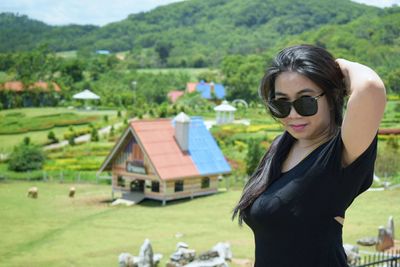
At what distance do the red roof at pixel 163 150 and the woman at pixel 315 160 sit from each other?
1422 centimetres

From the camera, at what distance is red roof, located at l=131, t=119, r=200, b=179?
1636 cm

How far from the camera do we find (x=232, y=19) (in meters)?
97.1

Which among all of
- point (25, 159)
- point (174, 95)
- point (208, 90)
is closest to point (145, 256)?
point (25, 159)

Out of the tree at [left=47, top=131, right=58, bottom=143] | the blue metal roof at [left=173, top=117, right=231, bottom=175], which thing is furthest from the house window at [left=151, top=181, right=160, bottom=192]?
the tree at [left=47, top=131, right=58, bottom=143]

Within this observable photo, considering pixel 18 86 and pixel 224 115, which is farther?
pixel 18 86

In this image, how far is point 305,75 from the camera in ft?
5.91

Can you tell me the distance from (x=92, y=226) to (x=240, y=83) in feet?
104

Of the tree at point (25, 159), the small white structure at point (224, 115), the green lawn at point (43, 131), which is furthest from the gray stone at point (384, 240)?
the small white structure at point (224, 115)

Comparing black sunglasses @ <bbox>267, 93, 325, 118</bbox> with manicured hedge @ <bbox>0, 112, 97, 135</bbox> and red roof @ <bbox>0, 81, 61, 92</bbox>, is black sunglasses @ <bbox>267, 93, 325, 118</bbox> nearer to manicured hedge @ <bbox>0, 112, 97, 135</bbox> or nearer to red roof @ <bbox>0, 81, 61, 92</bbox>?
manicured hedge @ <bbox>0, 112, 97, 135</bbox>

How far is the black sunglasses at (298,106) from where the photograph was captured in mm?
1814

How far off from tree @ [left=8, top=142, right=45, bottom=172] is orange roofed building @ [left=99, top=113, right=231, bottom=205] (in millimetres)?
4690

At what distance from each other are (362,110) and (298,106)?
0.24 m

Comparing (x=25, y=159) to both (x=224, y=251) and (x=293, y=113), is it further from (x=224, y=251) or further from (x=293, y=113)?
(x=293, y=113)

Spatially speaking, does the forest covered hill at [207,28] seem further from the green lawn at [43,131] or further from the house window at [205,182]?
the house window at [205,182]
